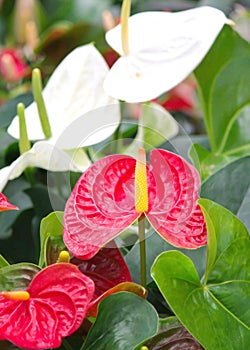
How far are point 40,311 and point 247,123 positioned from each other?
15.1 inches

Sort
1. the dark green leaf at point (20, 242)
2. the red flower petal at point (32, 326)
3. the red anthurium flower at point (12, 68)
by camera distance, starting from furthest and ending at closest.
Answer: the red anthurium flower at point (12, 68) → the dark green leaf at point (20, 242) → the red flower petal at point (32, 326)

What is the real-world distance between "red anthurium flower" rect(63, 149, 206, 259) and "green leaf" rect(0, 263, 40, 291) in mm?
35

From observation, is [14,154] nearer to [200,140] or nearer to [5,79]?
[200,140]

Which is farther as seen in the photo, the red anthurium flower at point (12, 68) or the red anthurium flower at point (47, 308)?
the red anthurium flower at point (12, 68)

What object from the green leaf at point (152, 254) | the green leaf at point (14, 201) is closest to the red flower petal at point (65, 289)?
the green leaf at point (152, 254)

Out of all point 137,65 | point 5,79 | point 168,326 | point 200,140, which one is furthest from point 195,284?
point 5,79

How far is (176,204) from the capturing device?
493 millimetres

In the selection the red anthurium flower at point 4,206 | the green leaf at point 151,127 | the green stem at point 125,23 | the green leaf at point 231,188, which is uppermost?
the green stem at point 125,23

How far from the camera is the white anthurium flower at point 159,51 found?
0.60 m

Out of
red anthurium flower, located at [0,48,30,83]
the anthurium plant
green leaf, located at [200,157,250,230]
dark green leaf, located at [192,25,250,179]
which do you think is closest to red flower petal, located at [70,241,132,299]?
the anthurium plant

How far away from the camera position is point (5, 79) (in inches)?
43.5

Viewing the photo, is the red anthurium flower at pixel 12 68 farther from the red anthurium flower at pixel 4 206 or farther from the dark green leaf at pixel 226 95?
the red anthurium flower at pixel 4 206

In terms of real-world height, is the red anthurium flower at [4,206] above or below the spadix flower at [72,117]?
above

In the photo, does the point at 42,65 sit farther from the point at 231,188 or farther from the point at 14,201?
the point at 231,188
